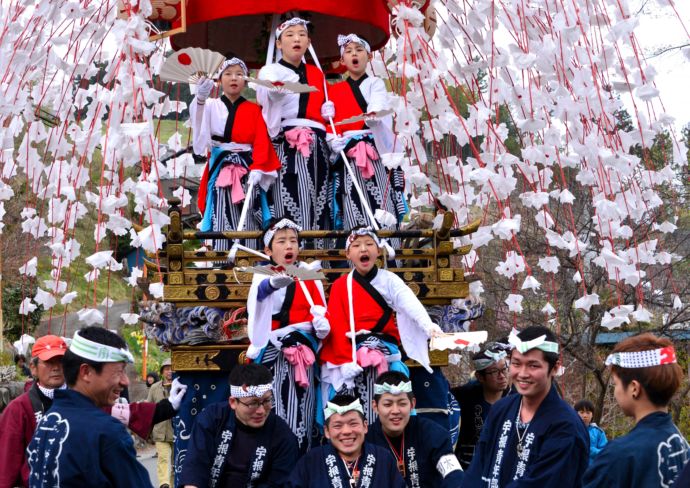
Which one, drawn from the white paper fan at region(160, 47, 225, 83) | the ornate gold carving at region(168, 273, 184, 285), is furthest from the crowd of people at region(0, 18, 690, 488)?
the ornate gold carving at region(168, 273, 184, 285)

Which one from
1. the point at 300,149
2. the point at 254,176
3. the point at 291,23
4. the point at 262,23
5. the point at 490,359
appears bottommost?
the point at 490,359

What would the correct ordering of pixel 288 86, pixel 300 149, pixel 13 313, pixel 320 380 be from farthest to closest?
pixel 13 313 < pixel 300 149 < pixel 288 86 < pixel 320 380

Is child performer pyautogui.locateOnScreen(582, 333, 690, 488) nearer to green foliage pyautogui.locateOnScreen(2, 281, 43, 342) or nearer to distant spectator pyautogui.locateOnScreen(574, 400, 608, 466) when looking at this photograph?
distant spectator pyautogui.locateOnScreen(574, 400, 608, 466)

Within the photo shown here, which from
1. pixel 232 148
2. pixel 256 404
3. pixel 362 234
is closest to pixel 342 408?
pixel 256 404

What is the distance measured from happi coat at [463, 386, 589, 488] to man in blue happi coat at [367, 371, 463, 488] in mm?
901

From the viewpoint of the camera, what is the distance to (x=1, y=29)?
6230mm

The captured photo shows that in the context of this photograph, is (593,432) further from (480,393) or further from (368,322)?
(368,322)

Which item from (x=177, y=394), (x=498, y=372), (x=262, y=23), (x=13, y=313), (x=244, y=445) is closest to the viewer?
(x=244, y=445)

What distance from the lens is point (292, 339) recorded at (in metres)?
5.86

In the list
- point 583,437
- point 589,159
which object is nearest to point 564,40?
point 589,159

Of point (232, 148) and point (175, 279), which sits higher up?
point (232, 148)

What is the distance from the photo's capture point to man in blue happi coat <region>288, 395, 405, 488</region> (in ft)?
16.3

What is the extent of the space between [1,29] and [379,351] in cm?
295

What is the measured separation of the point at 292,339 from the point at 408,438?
888 mm
